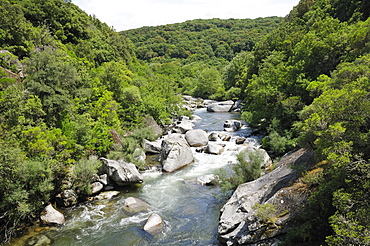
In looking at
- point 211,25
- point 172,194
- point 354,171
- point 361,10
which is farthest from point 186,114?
point 211,25

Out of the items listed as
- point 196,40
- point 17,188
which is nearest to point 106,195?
point 17,188

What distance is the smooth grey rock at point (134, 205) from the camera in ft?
55.7

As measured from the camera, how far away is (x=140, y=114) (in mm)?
34062

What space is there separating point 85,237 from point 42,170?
517cm

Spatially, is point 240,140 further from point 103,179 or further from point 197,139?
point 103,179

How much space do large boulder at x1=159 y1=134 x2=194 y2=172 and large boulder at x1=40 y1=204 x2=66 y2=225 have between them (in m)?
9.79

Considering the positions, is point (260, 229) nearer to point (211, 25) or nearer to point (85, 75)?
point (85, 75)

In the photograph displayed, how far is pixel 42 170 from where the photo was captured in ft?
51.5

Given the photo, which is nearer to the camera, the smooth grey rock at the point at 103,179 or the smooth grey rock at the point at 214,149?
the smooth grey rock at the point at 103,179

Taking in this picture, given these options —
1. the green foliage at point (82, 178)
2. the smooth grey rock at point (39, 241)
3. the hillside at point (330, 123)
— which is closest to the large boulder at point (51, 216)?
the smooth grey rock at point (39, 241)

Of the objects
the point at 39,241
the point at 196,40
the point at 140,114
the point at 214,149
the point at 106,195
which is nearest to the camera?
the point at 39,241

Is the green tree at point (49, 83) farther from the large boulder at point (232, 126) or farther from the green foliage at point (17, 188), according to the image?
the large boulder at point (232, 126)

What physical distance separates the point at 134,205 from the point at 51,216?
17.4 feet

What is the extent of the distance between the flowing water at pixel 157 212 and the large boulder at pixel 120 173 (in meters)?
0.77
